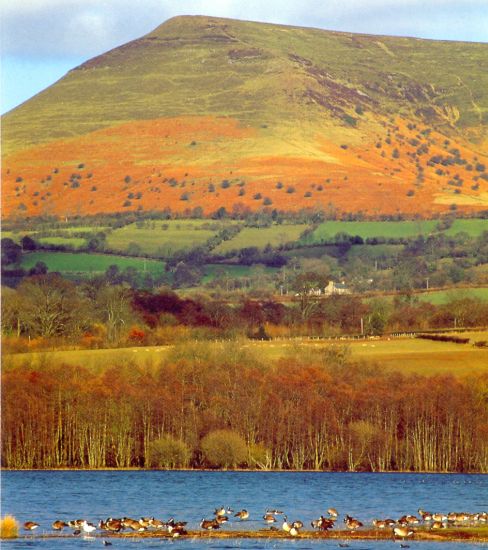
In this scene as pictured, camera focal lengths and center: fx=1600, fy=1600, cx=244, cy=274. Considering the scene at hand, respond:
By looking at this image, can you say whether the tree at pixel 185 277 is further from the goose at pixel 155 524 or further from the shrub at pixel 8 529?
the shrub at pixel 8 529

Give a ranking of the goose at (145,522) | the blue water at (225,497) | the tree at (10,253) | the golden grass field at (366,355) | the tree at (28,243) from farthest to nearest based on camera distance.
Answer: the tree at (28,243), the tree at (10,253), the golden grass field at (366,355), the goose at (145,522), the blue water at (225,497)

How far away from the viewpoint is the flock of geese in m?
51.5

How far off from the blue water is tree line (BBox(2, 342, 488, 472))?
2.58 m

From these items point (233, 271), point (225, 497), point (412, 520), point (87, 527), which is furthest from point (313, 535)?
point (233, 271)

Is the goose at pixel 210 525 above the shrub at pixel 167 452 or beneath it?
above

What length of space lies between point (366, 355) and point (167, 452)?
33.9 meters

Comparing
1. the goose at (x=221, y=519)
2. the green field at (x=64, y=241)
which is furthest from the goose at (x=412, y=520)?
the green field at (x=64, y=241)

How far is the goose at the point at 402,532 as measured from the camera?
51.2 metres

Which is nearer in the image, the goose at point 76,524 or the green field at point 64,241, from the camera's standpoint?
the goose at point 76,524

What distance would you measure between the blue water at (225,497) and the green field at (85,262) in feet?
333

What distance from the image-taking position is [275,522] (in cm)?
5538

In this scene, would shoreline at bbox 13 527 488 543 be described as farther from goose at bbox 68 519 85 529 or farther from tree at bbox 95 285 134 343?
tree at bbox 95 285 134 343

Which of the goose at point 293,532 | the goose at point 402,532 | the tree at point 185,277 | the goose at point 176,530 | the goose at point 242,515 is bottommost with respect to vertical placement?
the goose at point 242,515

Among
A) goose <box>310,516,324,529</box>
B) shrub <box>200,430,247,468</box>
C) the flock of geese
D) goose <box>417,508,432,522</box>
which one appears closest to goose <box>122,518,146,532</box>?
the flock of geese
